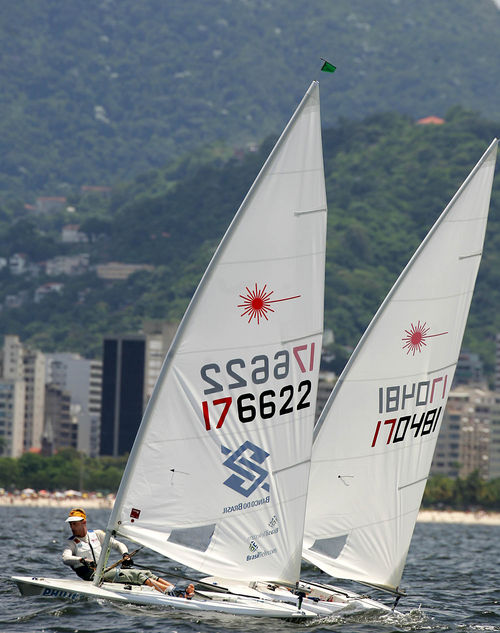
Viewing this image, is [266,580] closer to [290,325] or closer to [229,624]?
[229,624]

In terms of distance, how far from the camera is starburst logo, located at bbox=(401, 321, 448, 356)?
3209 centimetres

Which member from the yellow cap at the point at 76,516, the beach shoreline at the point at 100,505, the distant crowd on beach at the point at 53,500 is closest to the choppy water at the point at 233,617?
the yellow cap at the point at 76,516

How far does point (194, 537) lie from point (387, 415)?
18.9 feet

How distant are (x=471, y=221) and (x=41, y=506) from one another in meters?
146

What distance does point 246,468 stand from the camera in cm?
2880

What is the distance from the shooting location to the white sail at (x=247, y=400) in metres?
28.0

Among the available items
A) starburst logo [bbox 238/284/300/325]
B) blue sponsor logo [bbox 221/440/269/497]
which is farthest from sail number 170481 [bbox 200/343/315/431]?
starburst logo [bbox 238/284/300/325]

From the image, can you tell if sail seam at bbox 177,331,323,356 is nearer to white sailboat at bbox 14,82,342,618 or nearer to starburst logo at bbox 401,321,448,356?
white sailboat at bbox 14,82,342,618

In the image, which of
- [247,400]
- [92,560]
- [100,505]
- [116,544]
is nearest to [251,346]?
[247,400]

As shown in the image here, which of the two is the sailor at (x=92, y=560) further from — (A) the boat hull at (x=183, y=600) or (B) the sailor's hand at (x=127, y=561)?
(A) the boat hull at (x=183, y=600)

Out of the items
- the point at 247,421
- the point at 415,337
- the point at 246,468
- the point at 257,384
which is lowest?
the point at 246,468

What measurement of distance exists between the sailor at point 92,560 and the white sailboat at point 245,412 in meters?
0.61

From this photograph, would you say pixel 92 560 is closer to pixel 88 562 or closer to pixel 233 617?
pixel 88 562

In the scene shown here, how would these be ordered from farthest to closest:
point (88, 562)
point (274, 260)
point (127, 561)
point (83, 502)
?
point (83, 502) → point (88, 562) → point (127, 561) → point (274, 260)
